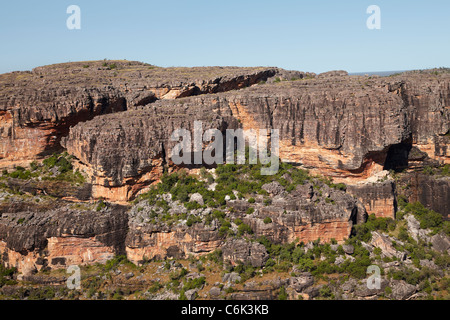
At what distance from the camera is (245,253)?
114 feet

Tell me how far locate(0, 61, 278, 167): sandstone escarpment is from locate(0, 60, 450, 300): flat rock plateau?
0.20m

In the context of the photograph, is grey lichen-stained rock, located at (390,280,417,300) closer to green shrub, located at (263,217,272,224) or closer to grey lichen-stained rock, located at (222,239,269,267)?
grey lichen-stained rock, located at (222,239,269,267)

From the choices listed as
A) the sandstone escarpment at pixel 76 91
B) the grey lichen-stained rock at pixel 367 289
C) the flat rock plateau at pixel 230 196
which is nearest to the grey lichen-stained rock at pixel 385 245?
the flat rock plateau at pixel 230 196

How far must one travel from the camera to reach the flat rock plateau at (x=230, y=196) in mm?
34500

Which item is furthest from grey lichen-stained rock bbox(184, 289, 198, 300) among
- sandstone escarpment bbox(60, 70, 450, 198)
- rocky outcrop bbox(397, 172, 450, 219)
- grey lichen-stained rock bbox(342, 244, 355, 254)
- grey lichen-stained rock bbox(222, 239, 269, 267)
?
rocky outcrop bbox(397, 172, 450, 219)

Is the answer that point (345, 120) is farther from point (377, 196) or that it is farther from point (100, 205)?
point (100, 205)

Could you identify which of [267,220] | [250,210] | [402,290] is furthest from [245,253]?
[402,290]

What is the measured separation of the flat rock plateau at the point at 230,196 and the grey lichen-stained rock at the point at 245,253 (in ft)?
0.36

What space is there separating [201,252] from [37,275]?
12836 millimetres

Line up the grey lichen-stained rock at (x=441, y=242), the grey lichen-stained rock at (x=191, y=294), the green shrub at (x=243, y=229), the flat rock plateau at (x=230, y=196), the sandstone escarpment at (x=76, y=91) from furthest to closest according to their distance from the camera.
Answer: the sandstone escarpment at (x=76, y=91) → the grey lichen-stained rock at (x=441, y=242) → the green shrub at (x=243, y=229) → the flat rock plateau at (x=230, y=196) → the grey lichen-stained rock at (x=191, y=294)

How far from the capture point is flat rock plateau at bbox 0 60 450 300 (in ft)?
113

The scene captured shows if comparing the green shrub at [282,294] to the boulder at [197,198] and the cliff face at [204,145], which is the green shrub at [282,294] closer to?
the cliff face at [204,145]

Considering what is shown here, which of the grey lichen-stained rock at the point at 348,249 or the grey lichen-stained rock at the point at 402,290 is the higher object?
the grey lichen-stained rock at the point at 348,249

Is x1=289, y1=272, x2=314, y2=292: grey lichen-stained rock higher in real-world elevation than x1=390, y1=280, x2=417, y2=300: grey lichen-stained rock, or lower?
higher
